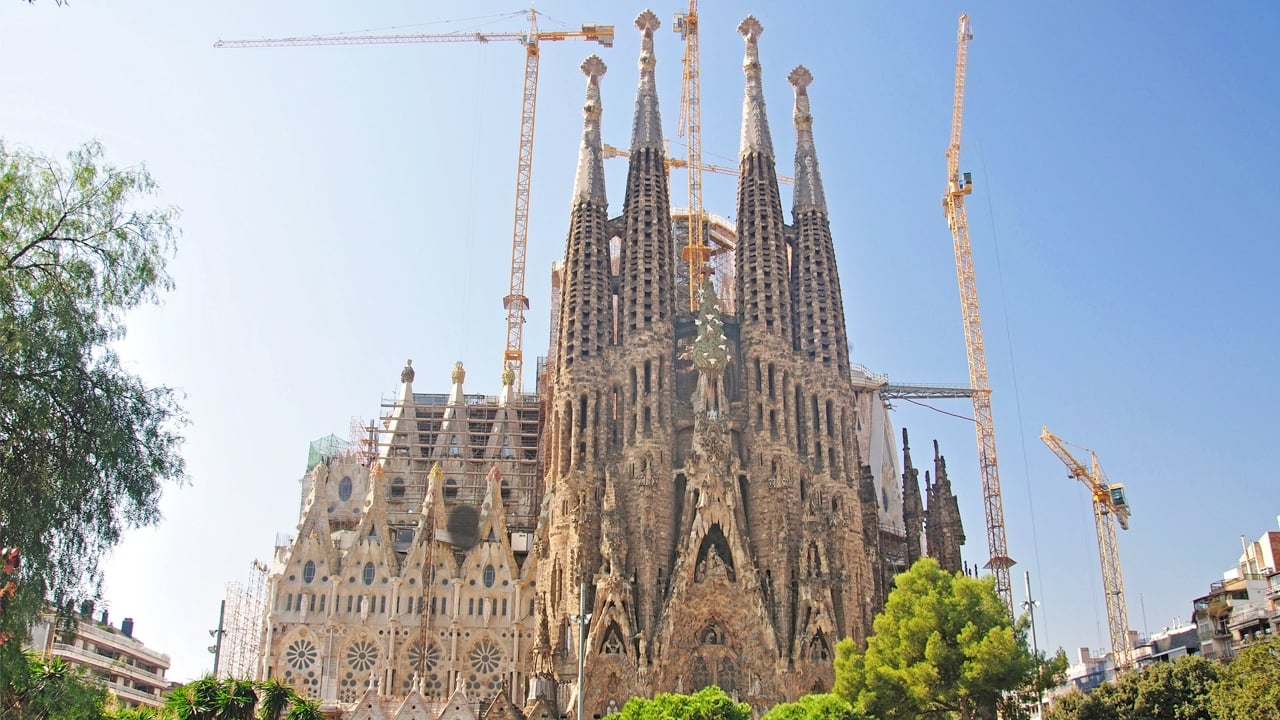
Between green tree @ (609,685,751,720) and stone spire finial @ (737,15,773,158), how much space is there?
36.8 metres

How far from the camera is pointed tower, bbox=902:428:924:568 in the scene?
2623 inches

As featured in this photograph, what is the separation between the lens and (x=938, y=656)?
41469 mm

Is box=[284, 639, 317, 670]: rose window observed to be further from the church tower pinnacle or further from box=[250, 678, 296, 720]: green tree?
box=[250, 678, 296, 720]: green tree

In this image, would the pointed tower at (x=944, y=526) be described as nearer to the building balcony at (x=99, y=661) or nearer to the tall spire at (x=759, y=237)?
the tall spire at (x=759, y=237)

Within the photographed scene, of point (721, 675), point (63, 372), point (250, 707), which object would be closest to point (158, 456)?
point (63, 372)

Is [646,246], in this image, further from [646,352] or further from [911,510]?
[911,510]

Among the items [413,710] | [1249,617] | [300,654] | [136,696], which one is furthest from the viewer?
[136,696]

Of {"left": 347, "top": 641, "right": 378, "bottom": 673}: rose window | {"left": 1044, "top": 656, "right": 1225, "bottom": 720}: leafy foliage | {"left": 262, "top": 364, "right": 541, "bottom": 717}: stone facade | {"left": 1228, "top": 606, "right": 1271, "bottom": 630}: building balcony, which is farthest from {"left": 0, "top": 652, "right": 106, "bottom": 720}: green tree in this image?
{"left": 1228, "top": 606, "right": 1271, "bottom": 630}: building balcony

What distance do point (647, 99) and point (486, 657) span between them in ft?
110

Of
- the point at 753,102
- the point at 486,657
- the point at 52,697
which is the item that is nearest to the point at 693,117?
the point at 753,102

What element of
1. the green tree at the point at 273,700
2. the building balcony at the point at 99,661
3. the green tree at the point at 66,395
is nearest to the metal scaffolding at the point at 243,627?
the building balcony at the point at 99,661

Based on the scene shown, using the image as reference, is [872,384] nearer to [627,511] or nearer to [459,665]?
[627,511]

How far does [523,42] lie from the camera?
3637 inches

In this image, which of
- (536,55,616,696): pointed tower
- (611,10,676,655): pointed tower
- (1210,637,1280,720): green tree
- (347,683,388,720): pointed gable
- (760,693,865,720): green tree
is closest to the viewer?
(1210,637,1280,720): green tree
